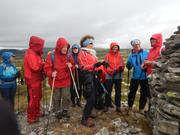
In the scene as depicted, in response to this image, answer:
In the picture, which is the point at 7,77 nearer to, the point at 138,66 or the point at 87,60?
the point at 87,60

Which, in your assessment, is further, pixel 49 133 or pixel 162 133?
pixel 49 133

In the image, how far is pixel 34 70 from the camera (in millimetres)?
10539

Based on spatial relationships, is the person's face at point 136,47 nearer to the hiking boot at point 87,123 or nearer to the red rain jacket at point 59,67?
the red rain jacket at point 59,67

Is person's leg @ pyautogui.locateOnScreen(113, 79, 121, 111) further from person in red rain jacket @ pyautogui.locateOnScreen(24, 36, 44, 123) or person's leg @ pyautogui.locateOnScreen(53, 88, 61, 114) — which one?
person in red rain jacket @ pyautogui.locateOnScreen(24, 36, 44, 123)

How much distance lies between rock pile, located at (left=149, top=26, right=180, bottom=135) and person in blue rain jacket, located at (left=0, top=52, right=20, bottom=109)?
20.0 feet

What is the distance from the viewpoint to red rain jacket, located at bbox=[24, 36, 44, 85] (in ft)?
34.4

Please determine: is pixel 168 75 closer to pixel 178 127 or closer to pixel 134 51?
pixel 178 127

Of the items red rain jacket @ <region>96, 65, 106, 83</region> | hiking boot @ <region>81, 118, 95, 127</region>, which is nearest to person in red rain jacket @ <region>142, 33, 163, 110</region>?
red rain jacket @ <region>96, 65, 106, 83</region>

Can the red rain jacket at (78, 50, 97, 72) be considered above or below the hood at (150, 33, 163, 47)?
below

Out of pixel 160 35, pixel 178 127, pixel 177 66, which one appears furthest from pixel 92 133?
pixel 160 35

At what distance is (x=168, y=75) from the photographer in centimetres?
895

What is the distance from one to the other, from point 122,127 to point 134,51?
3.44 m

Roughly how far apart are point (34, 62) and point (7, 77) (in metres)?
1.52

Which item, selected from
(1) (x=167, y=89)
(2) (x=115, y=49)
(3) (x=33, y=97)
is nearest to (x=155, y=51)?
(2) (x=115, y=49)
